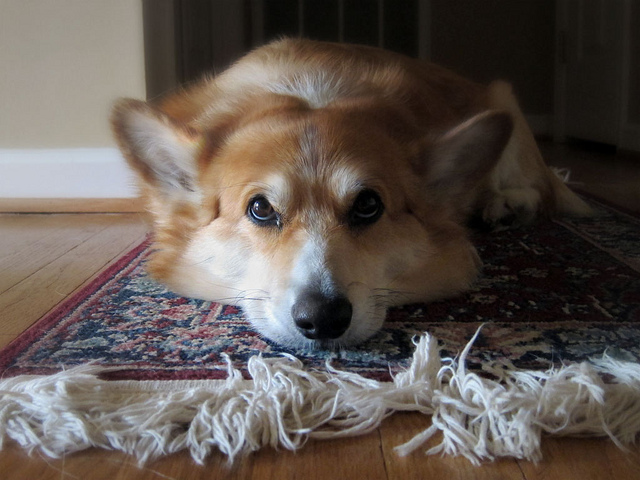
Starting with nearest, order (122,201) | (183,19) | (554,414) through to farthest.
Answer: (554,414) → (122,201) → (183,19)

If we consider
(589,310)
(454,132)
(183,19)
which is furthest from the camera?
(183,19)

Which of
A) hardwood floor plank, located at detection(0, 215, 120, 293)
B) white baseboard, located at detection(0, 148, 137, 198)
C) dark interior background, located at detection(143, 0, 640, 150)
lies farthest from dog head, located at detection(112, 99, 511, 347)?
dark interior background, located at detection(143, 0, 640, 150)

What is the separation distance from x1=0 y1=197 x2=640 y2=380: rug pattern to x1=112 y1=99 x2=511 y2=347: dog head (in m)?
0.05

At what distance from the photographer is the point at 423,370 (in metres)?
1.01

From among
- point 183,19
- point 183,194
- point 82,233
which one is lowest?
point 82,233

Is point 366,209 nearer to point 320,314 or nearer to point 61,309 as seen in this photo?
point 320,314

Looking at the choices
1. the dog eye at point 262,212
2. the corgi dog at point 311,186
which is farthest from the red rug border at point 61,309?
the dog eye at point 262,212

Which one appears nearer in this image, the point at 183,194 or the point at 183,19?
the point at 183,194

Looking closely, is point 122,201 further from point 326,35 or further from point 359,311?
point 326,35

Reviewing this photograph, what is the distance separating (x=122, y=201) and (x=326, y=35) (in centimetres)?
336

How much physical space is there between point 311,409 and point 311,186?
0.49 metres

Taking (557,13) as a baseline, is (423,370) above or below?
below

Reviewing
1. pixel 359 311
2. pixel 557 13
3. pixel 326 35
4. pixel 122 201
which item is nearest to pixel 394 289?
pixel 359 311

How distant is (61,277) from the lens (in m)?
1.66
